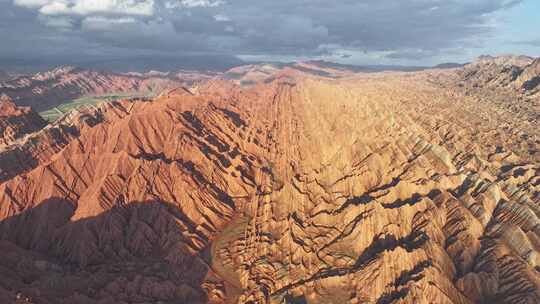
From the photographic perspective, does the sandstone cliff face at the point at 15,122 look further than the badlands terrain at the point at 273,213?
Yes

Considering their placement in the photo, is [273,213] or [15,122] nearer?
[273,213]

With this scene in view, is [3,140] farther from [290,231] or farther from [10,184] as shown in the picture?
[290,231]

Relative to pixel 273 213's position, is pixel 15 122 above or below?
above

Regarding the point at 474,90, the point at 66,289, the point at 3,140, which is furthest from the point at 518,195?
the point at 474,90

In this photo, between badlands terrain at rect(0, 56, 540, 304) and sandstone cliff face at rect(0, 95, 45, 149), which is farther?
sandstone cliff face at rect(0, 95, 45, 149)
